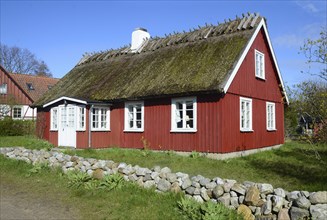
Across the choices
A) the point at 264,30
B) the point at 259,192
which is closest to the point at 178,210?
the point at 259,192

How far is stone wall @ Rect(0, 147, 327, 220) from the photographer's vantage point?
6328 mm

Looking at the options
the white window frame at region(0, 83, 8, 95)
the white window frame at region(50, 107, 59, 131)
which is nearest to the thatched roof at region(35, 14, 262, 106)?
the white window frame at region(50, 107, 59, 131)

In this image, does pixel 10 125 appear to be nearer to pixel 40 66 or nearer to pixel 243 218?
pixel 243 218

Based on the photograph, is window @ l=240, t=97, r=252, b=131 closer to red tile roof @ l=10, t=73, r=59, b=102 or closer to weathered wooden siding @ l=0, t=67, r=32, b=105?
weathered wooden siding @ l=0, t=67, r=32, b=105

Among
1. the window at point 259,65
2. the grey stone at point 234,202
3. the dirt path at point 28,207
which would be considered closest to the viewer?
the grey stone at point 234,202

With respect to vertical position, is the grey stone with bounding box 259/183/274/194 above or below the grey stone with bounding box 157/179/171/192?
above

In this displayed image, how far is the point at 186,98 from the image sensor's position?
1557cm

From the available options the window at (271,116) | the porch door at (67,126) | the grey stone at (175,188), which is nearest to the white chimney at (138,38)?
the porch door at (67,126)

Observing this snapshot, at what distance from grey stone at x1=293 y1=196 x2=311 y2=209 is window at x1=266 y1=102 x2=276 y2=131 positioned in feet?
43.6

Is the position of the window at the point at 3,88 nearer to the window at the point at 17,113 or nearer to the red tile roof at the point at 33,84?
the red tile roof at the point at 33,84

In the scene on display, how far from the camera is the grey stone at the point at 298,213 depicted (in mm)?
6258

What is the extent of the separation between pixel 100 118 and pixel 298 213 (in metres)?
14.3

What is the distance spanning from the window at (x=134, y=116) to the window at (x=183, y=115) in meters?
2.26

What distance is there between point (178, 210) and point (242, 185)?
1605 millimetres
